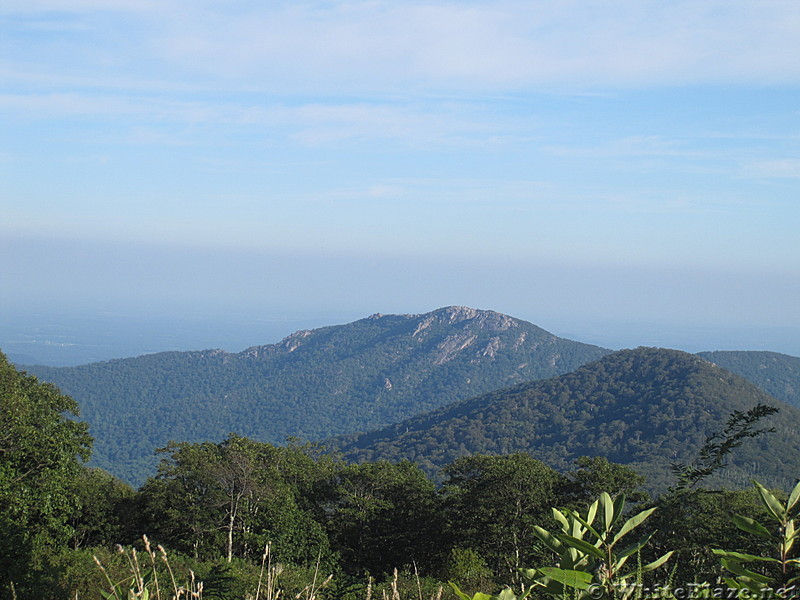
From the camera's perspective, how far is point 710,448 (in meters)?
6.14

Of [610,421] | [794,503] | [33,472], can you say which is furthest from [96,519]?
[610,421]

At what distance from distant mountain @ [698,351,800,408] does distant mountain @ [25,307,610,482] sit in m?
33.6

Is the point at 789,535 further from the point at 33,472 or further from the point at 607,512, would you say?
the point at 33,472

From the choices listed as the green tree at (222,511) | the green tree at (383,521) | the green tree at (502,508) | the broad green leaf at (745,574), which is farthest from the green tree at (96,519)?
the broad green leaf at (745,574)

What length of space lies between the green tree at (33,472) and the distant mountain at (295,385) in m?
131

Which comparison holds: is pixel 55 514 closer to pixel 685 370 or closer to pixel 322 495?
pixel 322 495

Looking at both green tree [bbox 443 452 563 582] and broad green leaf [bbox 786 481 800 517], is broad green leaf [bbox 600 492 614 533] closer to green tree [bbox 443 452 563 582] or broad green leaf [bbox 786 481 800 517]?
broad green leaf [bbox 786 481 800 517]

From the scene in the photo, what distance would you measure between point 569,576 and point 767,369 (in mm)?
183751

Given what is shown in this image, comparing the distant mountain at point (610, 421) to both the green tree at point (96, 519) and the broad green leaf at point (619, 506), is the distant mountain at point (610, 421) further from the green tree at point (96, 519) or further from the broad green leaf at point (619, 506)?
the broad green leaf at point (619, 506)

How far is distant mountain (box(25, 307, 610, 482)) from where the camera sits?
153375 mm

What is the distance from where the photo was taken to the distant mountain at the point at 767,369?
15088 centimetres

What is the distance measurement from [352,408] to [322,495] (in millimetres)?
149947

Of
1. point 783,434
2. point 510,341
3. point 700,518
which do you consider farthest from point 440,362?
point 700,518

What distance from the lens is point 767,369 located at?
6245 inches
